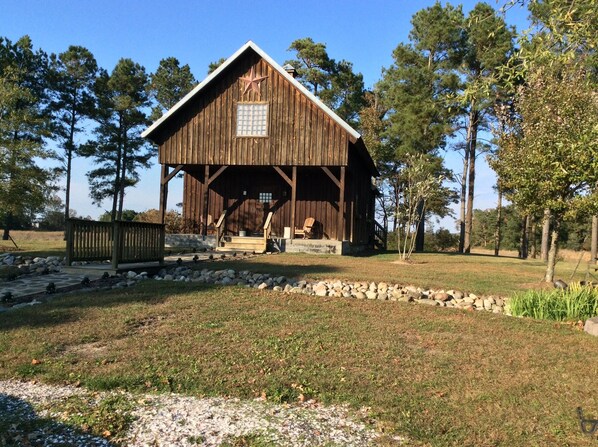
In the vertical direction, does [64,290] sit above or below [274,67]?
below

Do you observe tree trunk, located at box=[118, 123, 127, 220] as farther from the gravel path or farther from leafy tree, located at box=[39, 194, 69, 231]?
the gravel path

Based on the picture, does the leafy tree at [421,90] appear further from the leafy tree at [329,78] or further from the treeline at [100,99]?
the treeline at [100,99]

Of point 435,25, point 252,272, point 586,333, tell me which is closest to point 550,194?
point 586,333

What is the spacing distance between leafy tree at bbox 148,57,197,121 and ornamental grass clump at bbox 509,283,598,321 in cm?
3338

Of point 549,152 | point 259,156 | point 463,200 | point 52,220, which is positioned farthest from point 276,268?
point 52,220

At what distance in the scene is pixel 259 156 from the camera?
19094 mm

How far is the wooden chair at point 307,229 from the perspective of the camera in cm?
1975

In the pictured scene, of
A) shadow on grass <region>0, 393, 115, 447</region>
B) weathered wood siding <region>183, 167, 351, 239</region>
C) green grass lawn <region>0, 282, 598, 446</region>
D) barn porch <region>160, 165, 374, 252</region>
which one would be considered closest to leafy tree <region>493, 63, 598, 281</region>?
green grass lawn <region>0, 282, 598, 446</region>

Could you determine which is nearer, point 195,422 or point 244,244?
point 195,422

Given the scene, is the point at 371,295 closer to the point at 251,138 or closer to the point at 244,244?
the point at 244,244

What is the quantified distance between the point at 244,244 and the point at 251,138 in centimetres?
437

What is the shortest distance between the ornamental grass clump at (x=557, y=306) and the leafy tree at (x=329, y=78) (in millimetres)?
29356

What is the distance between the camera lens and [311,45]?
34.4 metres

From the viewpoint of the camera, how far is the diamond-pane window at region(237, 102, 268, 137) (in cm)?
1917
